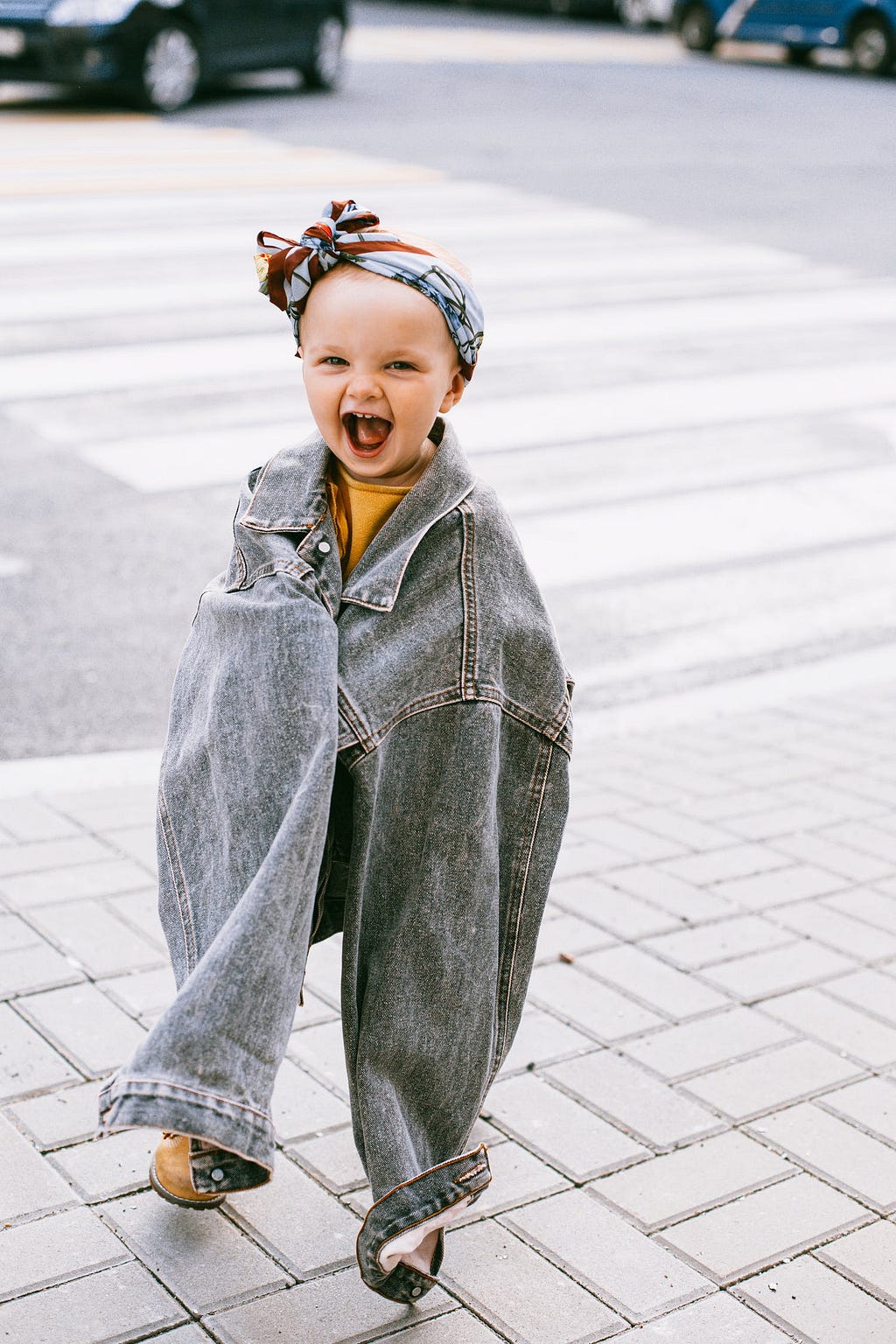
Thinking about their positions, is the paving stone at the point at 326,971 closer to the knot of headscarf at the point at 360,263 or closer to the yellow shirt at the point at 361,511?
the yellow shirt at the point at 361,511

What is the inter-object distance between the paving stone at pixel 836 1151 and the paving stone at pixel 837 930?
0.70m

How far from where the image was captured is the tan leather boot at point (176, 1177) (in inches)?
101

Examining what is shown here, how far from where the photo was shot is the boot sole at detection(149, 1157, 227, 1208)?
2.57 meters

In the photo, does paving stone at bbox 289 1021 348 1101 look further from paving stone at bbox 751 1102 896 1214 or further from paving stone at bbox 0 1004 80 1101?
paving stone at bbox 751 1102 896 1214

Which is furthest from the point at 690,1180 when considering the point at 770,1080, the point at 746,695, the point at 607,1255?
the point at 746,695

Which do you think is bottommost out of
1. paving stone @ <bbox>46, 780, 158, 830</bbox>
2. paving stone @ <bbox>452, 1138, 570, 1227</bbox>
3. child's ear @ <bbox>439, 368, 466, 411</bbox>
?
paving stone @ <bbox>46, 780, 158, 830</bbox>

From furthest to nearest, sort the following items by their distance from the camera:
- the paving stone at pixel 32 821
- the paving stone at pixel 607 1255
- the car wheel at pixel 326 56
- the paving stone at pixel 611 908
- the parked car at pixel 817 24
Answer: the parked car at pixel 817 24
the car wheel at pixel 326 56
the paving stone at pixel 32 821
the paving stone at pixel 611 908
the paving stone at pixel 607 1255

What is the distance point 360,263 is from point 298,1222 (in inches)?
58.1

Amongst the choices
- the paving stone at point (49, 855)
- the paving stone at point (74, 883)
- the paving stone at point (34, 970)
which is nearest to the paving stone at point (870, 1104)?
the paving stone at point (34, 970)

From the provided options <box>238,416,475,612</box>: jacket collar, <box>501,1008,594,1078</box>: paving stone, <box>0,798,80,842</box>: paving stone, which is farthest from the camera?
<box>0,798,80,842</box>: paving stone

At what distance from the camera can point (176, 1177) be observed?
2.58 meters

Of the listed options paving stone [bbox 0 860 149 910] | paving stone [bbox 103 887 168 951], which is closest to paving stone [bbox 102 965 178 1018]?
paving stone [bbox 103 887 168 951]

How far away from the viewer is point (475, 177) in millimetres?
14117

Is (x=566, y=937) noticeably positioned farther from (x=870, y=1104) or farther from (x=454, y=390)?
(x=454, y=390)
